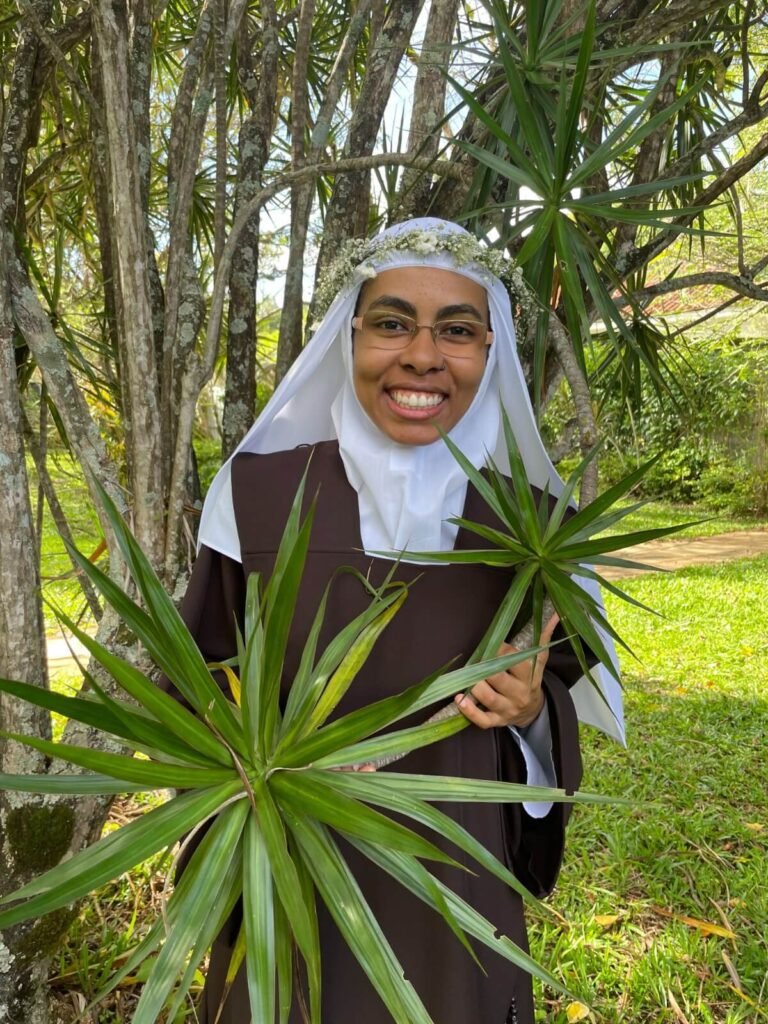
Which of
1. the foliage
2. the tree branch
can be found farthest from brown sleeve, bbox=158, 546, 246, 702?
the foliage

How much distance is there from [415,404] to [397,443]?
97mm

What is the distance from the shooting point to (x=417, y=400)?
1.62m

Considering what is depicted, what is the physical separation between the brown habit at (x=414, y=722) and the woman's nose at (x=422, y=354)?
29 cm

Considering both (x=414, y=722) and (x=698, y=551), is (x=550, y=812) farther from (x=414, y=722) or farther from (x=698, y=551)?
(x=698, y=551)

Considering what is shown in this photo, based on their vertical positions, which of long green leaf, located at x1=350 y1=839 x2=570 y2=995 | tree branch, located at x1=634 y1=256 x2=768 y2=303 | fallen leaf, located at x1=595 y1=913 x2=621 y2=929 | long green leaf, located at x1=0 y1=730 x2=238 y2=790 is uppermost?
tree branch, located at x1=634 y1=256 x2=768 y2=303

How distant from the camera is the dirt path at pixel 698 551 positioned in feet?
32.7

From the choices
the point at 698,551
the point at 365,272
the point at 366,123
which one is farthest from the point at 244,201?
the point at 698,551

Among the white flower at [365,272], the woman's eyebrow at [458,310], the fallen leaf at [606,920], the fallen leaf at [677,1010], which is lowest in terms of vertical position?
the fallen leaf at [677,1010]

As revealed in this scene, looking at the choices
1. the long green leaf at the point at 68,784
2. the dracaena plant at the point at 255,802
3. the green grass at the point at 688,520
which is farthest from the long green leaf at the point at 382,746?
the green grass at the point at 688,520

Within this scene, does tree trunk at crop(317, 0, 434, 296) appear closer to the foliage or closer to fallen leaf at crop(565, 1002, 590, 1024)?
fallen leaf at crop(565, 1002, 590, 1024)

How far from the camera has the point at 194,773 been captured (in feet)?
3.10

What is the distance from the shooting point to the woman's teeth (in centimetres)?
163

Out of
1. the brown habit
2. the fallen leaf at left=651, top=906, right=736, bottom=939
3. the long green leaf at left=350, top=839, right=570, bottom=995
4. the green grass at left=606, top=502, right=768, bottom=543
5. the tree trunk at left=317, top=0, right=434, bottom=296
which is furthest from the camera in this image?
the green grass at left=606, top=502, right=768, bottom=543

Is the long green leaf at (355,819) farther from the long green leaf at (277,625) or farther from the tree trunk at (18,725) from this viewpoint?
the tree trunk at (18,725)
